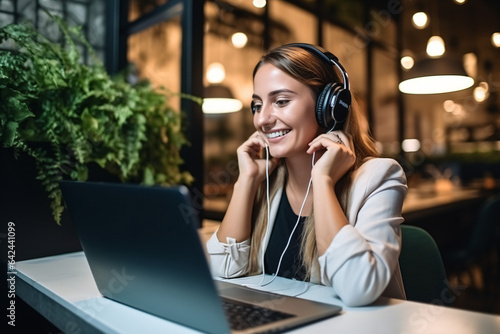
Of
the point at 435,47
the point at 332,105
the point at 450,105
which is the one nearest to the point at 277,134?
the point at 332,105

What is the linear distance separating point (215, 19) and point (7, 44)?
3123mm

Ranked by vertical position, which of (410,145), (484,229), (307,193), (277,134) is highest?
(410,145)

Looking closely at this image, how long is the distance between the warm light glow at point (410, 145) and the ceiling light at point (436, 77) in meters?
2.12

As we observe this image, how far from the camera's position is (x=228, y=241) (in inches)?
47.3

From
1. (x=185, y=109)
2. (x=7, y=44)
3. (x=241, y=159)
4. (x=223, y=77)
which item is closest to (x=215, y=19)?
(x=223, y=77)

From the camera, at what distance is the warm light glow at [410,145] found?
5.61 metres

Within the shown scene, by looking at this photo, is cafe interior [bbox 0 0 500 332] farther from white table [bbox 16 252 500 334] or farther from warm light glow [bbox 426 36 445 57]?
white table [bbox 16 252 500 334]

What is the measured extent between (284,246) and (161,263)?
603 mm

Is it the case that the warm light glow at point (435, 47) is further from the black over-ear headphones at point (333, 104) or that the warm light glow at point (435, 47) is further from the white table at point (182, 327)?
the white table at point (182, 327)

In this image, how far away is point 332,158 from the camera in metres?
1.04

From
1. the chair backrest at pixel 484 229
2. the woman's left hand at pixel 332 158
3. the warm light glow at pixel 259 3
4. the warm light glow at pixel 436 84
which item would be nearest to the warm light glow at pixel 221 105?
the warm light glow at pixel 259 3

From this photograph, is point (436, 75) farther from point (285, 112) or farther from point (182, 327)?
point (182, 327)

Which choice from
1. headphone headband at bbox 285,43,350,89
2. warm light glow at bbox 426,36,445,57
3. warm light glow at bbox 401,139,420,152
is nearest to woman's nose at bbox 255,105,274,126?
headphone headband at bbox 285,43,350,89

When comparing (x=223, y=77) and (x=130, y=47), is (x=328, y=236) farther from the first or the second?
(x=223, y=77)
